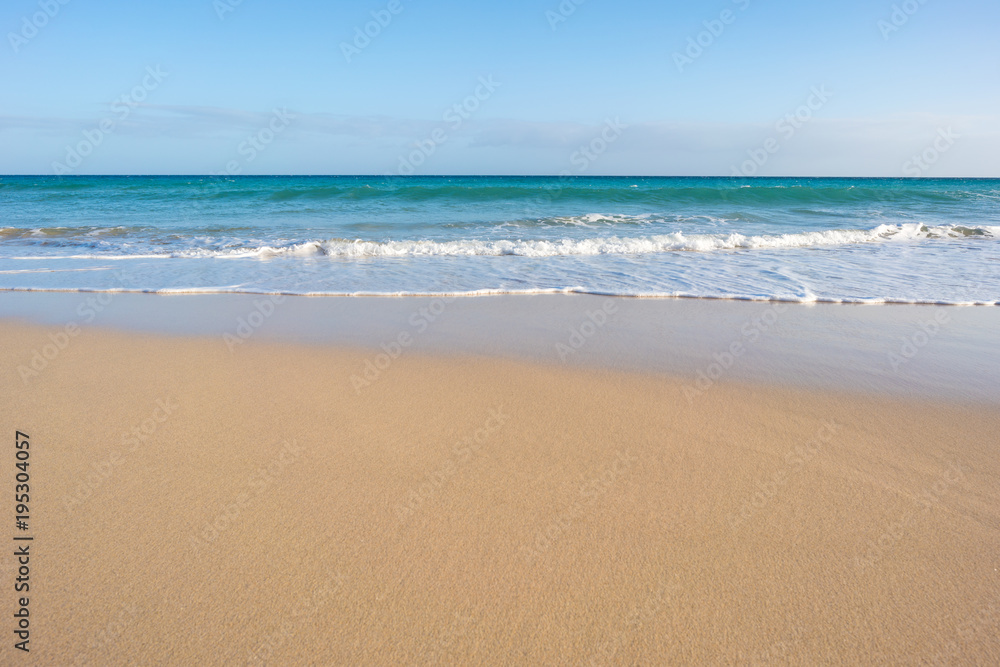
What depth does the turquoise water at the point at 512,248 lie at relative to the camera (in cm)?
858

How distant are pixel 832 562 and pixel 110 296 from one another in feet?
29.0

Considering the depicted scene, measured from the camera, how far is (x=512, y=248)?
12.5 m

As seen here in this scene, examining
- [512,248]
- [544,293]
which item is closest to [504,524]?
[544,293]

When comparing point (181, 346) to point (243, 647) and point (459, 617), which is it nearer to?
point (243, 647)

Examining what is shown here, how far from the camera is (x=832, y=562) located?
2.36m

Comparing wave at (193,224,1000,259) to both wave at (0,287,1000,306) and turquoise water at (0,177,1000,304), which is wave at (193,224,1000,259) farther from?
wave at (0,287,1000,306)

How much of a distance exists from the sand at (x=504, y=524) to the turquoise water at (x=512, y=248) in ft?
13.9

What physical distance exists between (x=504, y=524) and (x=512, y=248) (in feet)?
33.7

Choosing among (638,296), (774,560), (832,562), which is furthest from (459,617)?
(638,296)

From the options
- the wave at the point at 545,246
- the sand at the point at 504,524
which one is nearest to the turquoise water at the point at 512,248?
the wave at the point at 545,246

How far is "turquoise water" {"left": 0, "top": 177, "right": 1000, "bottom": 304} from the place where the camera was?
8578 mm

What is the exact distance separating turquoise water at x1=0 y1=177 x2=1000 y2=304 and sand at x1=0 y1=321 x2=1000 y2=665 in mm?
4243

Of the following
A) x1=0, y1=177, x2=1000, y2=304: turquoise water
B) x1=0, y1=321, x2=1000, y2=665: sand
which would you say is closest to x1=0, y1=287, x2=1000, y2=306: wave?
x1=0, y1=177, x2=1000, y2=304: turquoise water

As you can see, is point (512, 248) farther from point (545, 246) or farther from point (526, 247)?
point (545, 246)
